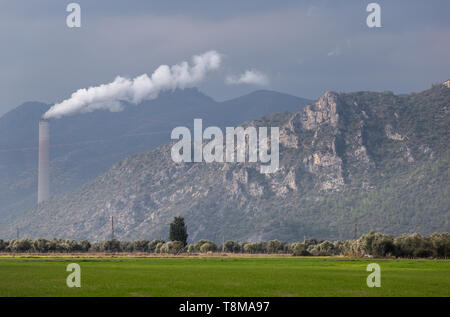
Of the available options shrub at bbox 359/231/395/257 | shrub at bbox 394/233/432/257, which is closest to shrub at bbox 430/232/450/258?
shrub at bbox 394/233/432/257

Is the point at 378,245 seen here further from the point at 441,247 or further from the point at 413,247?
the point at 441,247

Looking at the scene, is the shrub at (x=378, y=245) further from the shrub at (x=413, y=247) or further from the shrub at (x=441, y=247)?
the shrub at (x=441, y=247)

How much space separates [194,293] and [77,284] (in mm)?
10729

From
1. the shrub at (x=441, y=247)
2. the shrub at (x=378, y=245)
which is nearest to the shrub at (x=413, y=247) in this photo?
the shrub at (x=441, y=247)

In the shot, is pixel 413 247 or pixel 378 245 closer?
pixel 378 245

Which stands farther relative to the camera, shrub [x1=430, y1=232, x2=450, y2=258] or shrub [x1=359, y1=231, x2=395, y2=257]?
shrub [x1=359, y1=231, x2=395, y2=257]

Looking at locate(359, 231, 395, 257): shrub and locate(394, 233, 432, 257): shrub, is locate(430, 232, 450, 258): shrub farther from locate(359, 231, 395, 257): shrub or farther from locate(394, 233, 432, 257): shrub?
locate(359, 231, 395, 257): shrub

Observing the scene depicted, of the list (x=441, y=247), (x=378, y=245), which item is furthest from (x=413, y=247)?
(x=378, y=245)

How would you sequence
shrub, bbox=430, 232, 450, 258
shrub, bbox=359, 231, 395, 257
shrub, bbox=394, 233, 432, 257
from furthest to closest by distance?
shrub, bbox=359, 231, 395, 257, shrub, bbox=394, 233, 432, 257, shrub, bbox=430, 232, 450, 258

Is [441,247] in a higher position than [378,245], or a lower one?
lower

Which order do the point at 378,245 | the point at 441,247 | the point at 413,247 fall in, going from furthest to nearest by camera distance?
the point at 441,247 < the point at 413,247 < the point at 378,245

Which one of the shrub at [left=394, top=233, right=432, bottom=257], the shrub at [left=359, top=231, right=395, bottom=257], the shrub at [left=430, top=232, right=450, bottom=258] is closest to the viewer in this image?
the shrub at [left=430, top=232, right=450, bottom=258]
